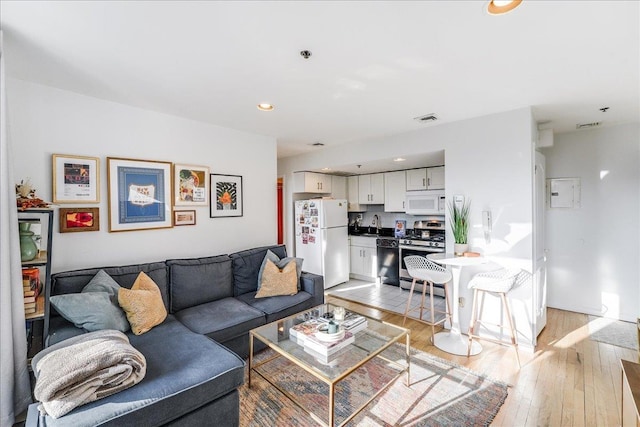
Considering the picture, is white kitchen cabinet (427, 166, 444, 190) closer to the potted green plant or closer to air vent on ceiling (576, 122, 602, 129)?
the potted green plant

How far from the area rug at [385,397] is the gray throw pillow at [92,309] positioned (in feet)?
3.53

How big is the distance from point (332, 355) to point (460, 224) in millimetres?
2031

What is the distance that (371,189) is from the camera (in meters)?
5.36

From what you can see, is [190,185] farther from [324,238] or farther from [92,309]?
[324,238]

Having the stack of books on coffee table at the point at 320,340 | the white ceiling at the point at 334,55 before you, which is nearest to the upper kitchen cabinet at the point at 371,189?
the white ceiling at the point at 334,55

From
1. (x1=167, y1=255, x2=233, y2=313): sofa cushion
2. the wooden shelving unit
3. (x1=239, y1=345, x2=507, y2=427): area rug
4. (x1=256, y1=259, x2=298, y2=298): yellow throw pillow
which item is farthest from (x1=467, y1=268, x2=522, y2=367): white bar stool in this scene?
the wooden shelving unit

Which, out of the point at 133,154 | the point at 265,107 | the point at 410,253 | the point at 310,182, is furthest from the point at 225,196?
the point at 410,253

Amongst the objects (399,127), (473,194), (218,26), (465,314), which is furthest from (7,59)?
(465,314)

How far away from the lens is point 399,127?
11.1 feet

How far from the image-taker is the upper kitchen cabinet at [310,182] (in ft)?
16.1

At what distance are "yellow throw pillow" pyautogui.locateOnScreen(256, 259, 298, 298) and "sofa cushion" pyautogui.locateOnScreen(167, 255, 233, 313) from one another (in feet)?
1.23

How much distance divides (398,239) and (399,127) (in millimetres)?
2046

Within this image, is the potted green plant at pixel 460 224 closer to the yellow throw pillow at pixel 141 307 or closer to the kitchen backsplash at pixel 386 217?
the kitchen backsplash at pixel 386 217

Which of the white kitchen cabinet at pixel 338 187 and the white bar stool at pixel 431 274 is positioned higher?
the white kitchen cabinet at pixel 338 187
